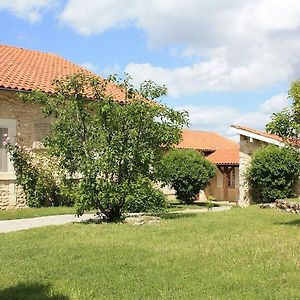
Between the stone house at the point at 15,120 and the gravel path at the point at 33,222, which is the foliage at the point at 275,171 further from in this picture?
the gravel path at the point at 33,222

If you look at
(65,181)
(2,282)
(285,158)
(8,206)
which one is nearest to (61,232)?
(65,181)

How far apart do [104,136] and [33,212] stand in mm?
4847

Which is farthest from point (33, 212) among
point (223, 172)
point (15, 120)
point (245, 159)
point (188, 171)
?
point (223, 172)

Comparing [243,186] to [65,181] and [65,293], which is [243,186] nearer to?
[65,181]

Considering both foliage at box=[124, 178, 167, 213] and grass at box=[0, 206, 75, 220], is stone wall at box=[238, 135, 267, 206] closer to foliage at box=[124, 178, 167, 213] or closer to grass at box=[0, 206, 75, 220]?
grass at box=[0, 206, 75, 220]

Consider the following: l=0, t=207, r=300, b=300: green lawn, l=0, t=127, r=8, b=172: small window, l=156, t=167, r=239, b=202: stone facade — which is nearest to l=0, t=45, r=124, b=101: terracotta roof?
l=0, t=127, r=8, b=172: small window

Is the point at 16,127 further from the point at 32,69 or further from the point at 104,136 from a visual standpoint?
the point at 104,136

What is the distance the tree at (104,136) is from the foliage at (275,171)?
9.32 meters

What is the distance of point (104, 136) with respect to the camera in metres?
12.7

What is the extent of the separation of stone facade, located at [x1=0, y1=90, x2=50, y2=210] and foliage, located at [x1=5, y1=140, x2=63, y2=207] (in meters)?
0.26

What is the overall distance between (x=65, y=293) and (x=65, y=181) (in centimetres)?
763

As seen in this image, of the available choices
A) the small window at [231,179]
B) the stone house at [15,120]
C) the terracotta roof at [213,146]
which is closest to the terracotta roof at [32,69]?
the stone house at [15,120]

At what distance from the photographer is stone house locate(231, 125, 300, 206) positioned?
23047 millimetres

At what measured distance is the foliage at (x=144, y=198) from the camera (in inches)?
506
